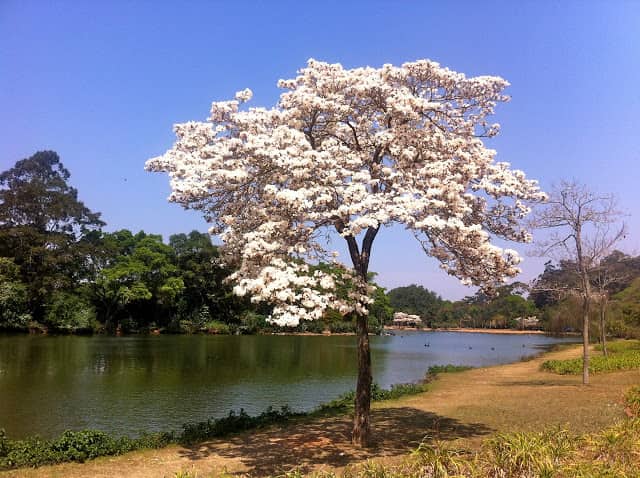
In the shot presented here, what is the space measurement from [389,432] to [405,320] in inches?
4250

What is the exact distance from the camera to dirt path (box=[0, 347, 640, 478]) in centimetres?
1013

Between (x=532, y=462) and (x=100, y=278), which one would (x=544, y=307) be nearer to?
(x=100, y=278)

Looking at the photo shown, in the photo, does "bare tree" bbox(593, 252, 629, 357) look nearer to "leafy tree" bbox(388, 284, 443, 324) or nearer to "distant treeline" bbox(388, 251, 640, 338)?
"distant treeline" bbox(388, 251, 640, 338)

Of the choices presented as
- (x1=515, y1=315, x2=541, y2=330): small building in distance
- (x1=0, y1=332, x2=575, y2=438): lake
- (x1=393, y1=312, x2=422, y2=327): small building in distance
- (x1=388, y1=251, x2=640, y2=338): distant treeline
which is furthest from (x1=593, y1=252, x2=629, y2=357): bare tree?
(x1=393, y1=312, x2=422, y2=327): small building in distance

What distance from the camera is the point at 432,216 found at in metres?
9.32

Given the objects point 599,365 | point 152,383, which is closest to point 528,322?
point 599,365

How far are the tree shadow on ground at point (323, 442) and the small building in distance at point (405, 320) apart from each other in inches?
4046

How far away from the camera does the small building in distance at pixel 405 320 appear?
11619cm

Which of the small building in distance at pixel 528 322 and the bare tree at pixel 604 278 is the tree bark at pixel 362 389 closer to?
the bare tree at pixel 604 278

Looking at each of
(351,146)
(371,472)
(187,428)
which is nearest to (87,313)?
(187,428)

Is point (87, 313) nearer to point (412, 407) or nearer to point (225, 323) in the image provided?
point (225, 323)

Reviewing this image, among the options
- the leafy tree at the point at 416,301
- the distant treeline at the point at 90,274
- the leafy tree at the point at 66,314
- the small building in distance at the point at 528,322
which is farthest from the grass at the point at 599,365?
the leafy tree at the point at 416,301

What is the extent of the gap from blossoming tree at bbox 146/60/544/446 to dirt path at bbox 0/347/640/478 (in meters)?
1.20

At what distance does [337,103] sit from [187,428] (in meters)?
8.65
